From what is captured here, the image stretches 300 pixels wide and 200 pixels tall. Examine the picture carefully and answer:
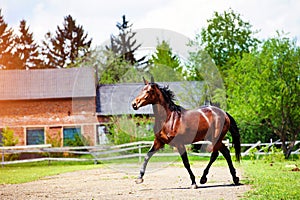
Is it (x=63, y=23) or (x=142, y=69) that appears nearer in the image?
(x=142, y=69)

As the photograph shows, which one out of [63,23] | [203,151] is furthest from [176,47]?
[63,23]

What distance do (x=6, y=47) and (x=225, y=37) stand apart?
23330 mm

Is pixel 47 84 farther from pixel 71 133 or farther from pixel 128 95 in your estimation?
pixel 128 95

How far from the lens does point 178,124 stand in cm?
896

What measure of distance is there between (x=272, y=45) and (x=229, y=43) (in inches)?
629

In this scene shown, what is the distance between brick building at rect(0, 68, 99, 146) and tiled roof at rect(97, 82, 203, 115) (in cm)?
79

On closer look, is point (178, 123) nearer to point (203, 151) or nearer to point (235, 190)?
point (235, 190)

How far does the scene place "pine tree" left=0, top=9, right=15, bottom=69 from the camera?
46.8m

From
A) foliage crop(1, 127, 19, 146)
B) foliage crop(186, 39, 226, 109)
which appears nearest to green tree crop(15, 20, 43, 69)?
foliage crop(1, 127, 19, 146)

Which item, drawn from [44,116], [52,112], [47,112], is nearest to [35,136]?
[44,116]

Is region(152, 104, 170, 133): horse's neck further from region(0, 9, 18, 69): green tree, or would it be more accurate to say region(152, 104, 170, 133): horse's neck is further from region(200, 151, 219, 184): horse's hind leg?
region(0, 9, 18, 69): green tree

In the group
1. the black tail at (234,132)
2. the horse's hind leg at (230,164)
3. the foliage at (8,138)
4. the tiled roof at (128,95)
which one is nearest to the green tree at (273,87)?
the tiled roof at (128,95)

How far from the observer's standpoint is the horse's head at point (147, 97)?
28.8ft

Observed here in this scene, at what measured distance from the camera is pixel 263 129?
2356 cm
